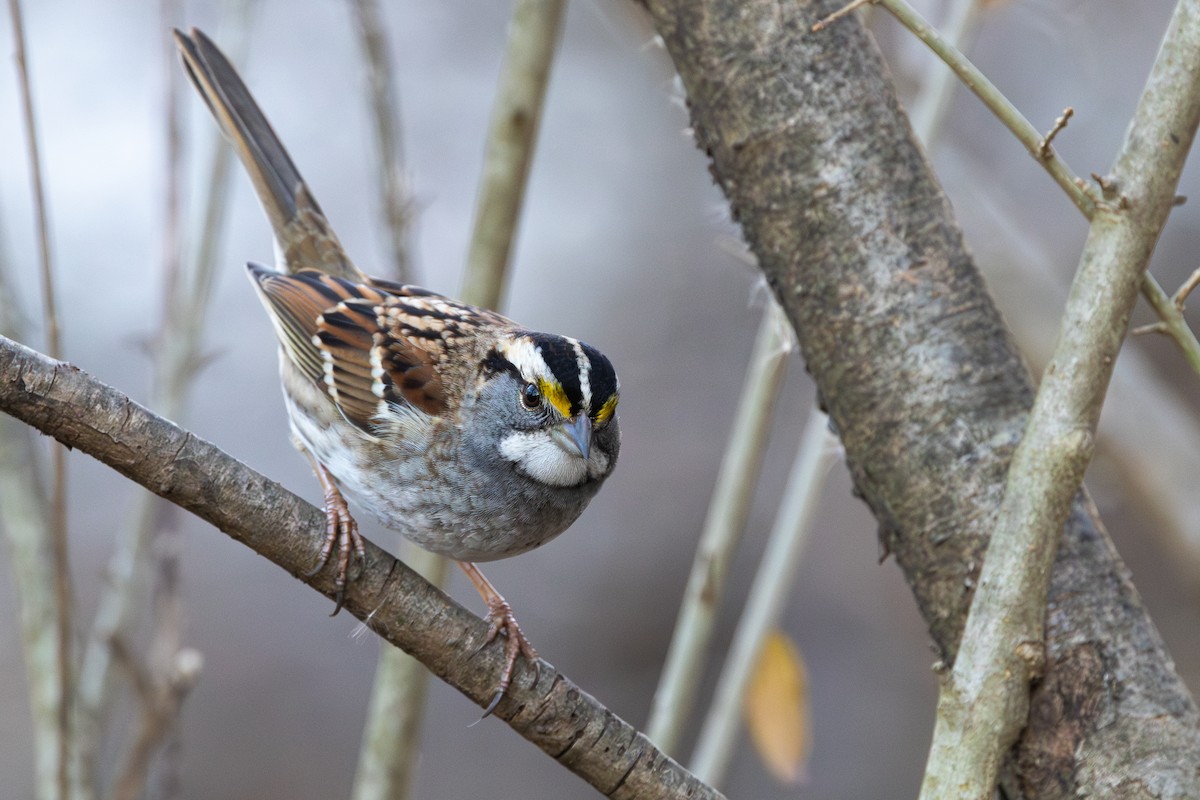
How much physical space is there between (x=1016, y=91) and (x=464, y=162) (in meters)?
3.29

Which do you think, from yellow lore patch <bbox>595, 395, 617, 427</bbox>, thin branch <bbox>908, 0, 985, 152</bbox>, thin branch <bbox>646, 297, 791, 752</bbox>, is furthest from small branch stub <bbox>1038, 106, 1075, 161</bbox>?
thin branch <bbox>908, 0, 985, 152</bbox>

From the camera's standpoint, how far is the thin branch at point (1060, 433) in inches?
72.9

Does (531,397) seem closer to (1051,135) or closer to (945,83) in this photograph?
(1051,135)

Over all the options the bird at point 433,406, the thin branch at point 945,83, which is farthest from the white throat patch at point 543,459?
the thin branch at point 945,83

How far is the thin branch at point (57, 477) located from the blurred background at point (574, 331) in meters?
1.84

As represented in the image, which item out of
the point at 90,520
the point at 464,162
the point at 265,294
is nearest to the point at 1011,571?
the point at 265,294

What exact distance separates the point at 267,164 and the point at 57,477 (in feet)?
4.10

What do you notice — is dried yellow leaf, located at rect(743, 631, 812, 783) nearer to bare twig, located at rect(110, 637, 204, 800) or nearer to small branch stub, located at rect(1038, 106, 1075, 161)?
bare twig, located at rect(110, 637, 204, 800)

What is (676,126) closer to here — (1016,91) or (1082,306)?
(1016,91)

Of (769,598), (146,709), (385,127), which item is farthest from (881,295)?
(146,709)

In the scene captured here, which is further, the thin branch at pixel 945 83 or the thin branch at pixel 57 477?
the thin branch at pixel 945 83

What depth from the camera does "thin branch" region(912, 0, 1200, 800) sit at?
185 cm

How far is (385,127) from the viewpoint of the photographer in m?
2.95

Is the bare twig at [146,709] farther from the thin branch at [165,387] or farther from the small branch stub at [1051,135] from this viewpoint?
the small branch stub at [1051,135]
